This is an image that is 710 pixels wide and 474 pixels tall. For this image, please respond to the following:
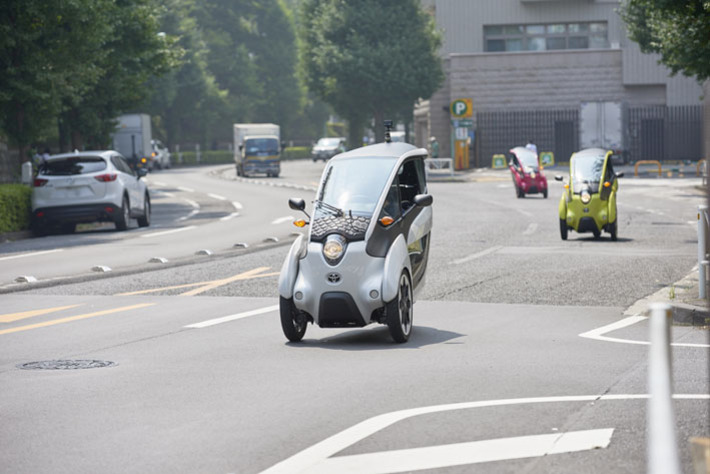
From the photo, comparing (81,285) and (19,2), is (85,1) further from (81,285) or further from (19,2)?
(81,285)

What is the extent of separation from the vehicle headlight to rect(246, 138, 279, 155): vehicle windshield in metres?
50.3

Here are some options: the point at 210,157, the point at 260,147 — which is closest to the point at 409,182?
the point at 260,147

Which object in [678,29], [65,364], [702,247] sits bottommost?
[65,364]

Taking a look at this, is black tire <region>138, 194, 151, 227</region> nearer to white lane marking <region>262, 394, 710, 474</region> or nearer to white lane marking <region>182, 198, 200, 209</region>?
white lane marking <region>182, 198, 200, 209</region>

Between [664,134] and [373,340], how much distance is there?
52261 millimetres

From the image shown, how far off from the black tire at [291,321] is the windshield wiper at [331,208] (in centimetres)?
88

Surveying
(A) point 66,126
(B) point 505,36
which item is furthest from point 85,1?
(B) point 505,36

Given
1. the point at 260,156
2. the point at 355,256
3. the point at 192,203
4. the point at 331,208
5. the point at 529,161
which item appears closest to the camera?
the point at 355,256

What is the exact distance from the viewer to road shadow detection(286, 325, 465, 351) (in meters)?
10.2

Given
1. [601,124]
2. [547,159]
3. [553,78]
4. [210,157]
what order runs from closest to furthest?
[547,159], [601,124], [553,78], [210,157]

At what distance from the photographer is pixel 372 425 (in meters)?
6.87

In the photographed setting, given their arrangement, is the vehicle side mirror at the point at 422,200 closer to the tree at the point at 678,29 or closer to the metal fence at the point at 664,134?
the tree at the point at 678,29

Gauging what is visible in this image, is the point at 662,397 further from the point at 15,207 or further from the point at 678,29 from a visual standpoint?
the point at 15,207

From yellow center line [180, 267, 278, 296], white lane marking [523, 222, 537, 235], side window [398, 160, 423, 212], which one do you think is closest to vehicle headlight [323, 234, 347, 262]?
side window [398, 160, 423, 212]
